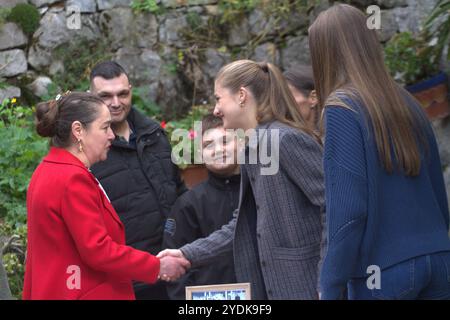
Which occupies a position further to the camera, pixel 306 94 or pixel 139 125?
pixel 139 125

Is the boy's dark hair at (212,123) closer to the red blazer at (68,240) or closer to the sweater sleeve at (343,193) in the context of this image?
the red blazer at (68,240)

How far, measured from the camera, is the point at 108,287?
3.31m

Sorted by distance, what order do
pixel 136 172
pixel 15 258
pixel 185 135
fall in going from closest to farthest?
pixel 136 172
pixel 15 258
pixel 185 135

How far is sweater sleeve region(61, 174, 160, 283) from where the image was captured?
125 inches

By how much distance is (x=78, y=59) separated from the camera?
7.42 metres

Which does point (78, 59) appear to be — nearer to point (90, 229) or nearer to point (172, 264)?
point (172, 264)

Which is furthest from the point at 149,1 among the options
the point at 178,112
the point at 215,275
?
the point at 215,275

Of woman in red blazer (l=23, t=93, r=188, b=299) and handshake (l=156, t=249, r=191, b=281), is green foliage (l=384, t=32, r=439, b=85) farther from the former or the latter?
woman in red blazer (l=23, t=93, r=188, b=299)

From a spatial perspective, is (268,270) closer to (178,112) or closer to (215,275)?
(215,275)

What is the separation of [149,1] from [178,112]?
1058 mm

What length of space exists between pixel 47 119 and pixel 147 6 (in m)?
4.28

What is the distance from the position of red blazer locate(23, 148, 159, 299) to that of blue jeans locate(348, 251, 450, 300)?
44.1 inches

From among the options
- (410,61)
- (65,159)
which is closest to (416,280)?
(65,159)

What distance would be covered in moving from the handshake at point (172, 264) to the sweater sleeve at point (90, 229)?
1.35 ft
